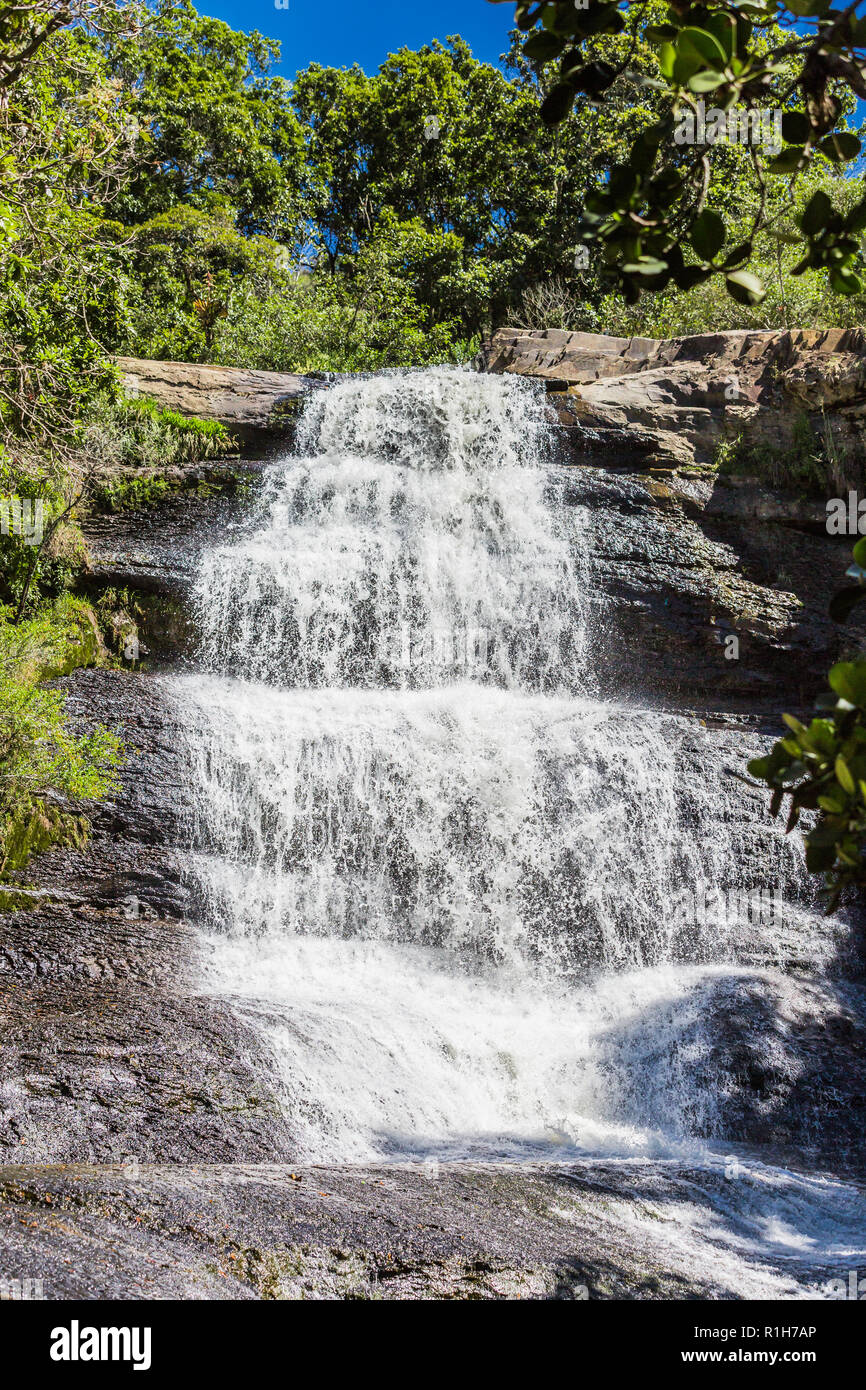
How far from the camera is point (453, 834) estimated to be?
348 inches

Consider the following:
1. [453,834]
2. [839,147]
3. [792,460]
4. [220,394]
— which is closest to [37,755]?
[453,834]

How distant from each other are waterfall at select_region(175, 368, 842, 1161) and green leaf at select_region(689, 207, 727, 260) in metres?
4.72

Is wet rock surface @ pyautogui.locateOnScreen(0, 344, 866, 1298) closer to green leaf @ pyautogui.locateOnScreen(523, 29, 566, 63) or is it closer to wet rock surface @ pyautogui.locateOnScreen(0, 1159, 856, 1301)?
wet rock surface @ pyautogui.locateOnScreen(0, 1159, 856, 1301)

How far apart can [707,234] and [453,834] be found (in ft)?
23.6

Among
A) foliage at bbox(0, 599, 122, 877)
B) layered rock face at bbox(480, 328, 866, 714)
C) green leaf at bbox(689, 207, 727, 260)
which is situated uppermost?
layered rock face at bbox(480, 328, 866, 714)

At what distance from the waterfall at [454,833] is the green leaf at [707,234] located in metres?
4.72

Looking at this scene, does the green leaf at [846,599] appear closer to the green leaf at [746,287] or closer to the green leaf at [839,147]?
the green leaf at [746,287]

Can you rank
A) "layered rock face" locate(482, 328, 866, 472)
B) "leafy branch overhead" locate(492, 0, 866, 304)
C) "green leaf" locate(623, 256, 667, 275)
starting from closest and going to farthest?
"leafy branch overhead" locate(492, 0, 866, 304)
"green leaf" locate(623, 256, 667, 275)
"layered rock face" locate(482, 328, 866, 472)

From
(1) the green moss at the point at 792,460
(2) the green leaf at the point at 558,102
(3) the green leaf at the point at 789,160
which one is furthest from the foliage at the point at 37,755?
(1) the green moss at the point at 792,460

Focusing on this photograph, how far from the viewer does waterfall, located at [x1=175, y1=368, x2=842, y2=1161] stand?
6.41 meters

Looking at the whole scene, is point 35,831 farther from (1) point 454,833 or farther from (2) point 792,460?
(2) point 792,460

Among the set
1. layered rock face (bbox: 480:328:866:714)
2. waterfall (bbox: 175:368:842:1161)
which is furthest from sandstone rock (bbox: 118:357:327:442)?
layered rock face (bbox: 480:328:866:714)

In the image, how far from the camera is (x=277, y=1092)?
5.57 metres
